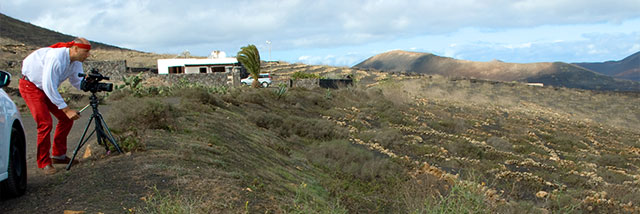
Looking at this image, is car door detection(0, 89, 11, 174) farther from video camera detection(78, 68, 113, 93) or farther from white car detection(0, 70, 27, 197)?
video camera detection(78, 68, 113, 93)

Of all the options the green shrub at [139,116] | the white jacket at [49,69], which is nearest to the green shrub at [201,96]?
the green shrub at [139,116]

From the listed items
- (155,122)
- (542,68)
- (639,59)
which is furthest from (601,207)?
(639,59)

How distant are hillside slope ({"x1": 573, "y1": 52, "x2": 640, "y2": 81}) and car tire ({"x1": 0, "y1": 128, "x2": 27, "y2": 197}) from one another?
135 metres

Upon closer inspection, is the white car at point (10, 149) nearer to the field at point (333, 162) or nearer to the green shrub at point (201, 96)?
the field at point (333, 162)

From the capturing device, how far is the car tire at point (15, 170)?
5402mm

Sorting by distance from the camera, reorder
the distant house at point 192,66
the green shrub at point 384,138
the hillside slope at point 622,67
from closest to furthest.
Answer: the green shrub at point 384,138 < the distant house at point 192,66 < the hillside slope at point 622,67

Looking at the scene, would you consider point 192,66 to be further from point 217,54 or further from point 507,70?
point 507,70

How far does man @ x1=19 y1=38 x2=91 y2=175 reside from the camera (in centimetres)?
594

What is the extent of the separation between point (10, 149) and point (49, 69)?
0.97m

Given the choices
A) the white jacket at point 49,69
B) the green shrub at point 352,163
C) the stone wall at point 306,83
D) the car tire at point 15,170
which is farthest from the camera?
the stone wall at point 306,83

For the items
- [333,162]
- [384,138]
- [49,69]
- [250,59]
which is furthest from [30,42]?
[49,69]

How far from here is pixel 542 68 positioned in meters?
115

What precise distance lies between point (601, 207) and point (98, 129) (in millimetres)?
8815

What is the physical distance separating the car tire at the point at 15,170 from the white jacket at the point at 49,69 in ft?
1.79
